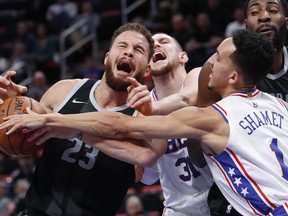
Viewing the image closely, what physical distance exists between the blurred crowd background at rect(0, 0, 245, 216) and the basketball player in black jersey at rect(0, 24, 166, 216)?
628cm

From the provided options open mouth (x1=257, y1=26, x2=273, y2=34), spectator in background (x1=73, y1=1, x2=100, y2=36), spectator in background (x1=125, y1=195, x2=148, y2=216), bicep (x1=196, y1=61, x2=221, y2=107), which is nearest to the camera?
bicep (x1=196, y1=61, x2=221, y2=107)

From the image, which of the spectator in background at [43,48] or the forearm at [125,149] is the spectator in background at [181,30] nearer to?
the spectator in background at [43,48]

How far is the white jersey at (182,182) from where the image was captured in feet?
19.3

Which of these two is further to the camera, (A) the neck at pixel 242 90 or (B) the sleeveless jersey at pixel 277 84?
(B) the sleeveless jersey at pixel 277 84

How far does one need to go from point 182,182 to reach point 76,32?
10417 millimetres

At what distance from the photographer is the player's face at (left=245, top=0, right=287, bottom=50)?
5.67 metres

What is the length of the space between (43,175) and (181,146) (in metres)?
1.27

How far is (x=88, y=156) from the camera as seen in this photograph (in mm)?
5367

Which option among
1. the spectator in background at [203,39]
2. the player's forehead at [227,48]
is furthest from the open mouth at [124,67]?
the spectator in background at [203,39]

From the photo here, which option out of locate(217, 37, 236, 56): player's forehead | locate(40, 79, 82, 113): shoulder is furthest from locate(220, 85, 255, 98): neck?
locate(40, 79, 82, 113): shoulder

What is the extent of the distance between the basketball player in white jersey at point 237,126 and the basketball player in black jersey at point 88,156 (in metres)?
0.25

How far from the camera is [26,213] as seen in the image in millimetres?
5379

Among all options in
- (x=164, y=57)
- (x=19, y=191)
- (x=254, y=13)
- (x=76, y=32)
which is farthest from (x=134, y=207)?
(x=76, y=32)

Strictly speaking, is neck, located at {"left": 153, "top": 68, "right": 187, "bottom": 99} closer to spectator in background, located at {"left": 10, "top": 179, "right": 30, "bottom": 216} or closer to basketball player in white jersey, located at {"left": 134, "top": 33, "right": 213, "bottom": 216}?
basketball player in white jersey, located at {"left": 134, "top": 33, "right": 213, "bottom": 216}
